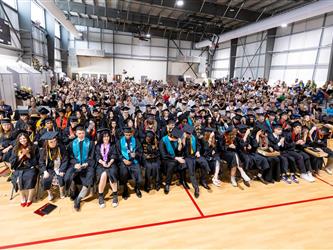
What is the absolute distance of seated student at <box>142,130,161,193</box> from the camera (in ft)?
15.0

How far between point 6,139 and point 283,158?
6.97 m

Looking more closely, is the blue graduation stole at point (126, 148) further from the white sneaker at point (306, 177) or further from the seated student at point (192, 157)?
the white sneaker at point (306, 177)

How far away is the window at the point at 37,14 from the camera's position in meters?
18.3

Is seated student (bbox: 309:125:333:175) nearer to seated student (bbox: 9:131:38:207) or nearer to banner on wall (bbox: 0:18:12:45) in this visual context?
seated student (bbox: 9:131:38:207)

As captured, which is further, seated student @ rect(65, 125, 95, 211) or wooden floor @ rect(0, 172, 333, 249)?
seated student @ rect(65, 125, 95, 211)

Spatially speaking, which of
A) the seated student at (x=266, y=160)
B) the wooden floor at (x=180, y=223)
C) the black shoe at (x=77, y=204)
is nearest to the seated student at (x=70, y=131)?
the wooden floor at (x=180, y=223)

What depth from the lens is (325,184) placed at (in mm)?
5242

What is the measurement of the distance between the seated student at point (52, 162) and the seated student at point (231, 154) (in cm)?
365

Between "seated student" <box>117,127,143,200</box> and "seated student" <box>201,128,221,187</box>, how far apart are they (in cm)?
159

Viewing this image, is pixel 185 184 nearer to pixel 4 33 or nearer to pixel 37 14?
pixel 4 33

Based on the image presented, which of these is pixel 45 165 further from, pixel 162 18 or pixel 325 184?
pixel 162 18

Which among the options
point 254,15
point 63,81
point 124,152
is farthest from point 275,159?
point 63,81

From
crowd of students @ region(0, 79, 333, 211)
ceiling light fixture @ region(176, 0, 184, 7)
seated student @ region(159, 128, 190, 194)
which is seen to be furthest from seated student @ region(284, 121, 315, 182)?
ceiling light fixture @ region(176, 0, 184, 7)

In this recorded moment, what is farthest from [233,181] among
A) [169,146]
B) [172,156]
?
[169,146]
